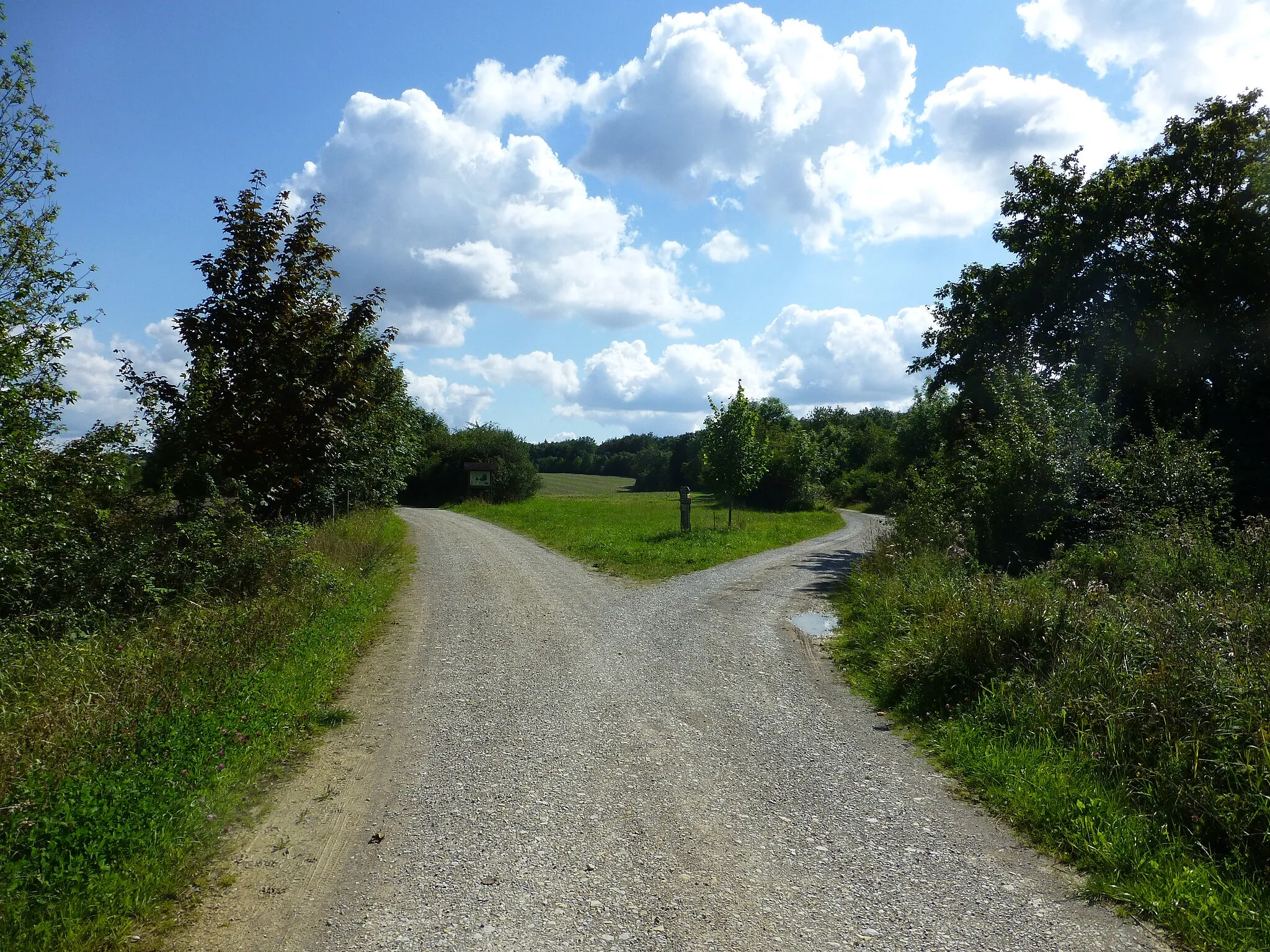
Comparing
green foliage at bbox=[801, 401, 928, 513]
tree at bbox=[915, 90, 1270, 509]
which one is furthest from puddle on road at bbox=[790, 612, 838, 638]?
green foliage at bbox=[801, 401, 928, 513]

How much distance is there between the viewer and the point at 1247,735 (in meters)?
4.33

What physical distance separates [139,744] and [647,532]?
18961 millimetres

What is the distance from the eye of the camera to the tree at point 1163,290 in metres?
17.6

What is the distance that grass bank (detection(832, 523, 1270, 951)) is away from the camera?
151 inches

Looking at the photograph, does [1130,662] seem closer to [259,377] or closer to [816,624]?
[816,624]

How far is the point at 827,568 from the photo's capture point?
55.8ft

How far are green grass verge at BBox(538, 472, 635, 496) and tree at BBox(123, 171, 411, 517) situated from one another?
4817 centimetres

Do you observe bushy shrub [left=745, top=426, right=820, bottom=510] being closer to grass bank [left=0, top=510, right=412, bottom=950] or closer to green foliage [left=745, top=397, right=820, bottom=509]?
green foliage [left=745, top=397, right=820, bottom=509]

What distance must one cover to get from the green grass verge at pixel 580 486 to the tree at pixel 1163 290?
1705 inches

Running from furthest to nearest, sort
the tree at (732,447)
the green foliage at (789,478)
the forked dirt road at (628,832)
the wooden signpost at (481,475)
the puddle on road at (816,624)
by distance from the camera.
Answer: the green foliage at (789,478) < the wooden signpost at (481,475) < the tree at (732,447) < the puddle on road at (816,624) < the forked dirt road at (628,832)

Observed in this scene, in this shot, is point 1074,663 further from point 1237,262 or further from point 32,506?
point 1237,262

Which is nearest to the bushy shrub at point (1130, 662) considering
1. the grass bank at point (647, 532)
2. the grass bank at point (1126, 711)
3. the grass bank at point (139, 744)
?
the grass bank at point (1126, 711)

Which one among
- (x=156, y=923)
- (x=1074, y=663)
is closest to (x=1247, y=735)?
(x=1074, y=663)

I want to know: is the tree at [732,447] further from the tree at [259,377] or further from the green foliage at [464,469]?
the green foliage at [464,469]
